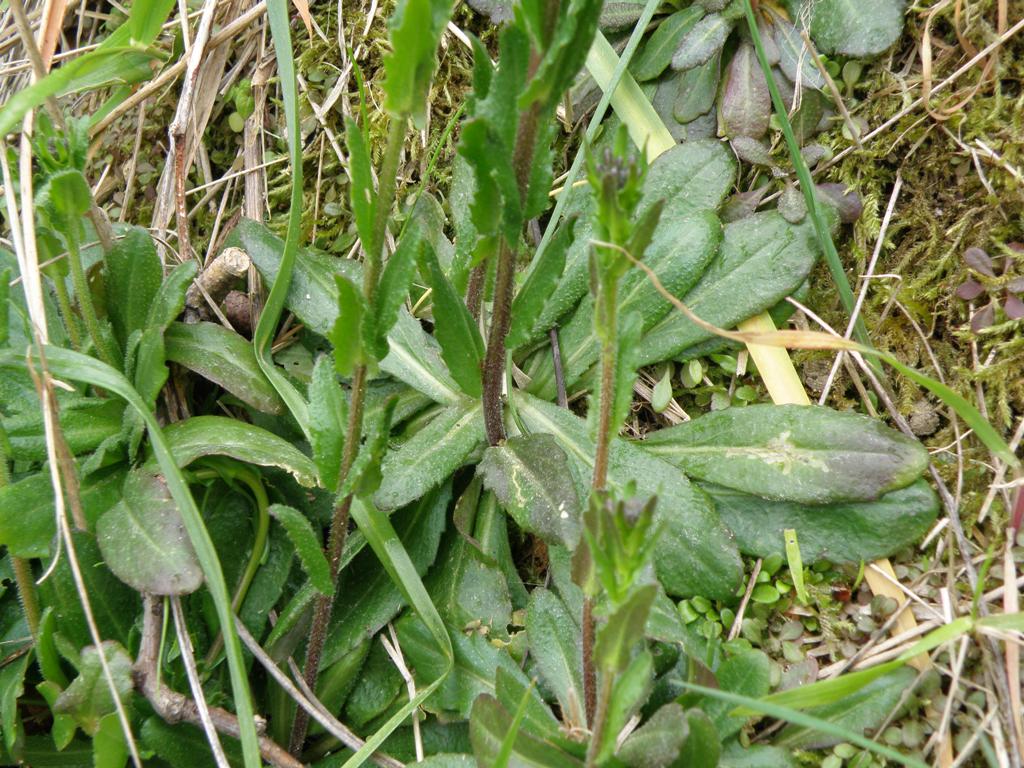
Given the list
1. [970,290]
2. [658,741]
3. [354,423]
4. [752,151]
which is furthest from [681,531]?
[752,151]

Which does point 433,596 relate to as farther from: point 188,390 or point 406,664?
point 188,390

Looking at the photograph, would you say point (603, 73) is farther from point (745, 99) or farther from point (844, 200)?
point (844, 200)

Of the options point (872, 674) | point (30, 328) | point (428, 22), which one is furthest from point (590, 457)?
point (30, 328)

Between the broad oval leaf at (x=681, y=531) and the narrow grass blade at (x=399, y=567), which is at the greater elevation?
the narrow grass blade at (x=399, y=567)

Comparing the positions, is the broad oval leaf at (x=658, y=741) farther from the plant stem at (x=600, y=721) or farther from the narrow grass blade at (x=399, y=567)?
the narrow grass blade at (x=399, y=567)

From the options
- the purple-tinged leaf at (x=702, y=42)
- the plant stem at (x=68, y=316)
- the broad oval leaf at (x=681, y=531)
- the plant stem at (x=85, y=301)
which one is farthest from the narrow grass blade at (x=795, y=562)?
the plant stem at (x=68, y=316)

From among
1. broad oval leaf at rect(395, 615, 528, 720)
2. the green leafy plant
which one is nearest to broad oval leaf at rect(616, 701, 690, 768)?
the green leafy plant

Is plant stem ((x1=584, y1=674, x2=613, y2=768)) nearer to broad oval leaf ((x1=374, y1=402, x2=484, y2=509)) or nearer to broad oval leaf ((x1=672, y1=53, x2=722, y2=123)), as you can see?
broad oval leaf ((x1=374, y1=402, x2=484, y2=509))

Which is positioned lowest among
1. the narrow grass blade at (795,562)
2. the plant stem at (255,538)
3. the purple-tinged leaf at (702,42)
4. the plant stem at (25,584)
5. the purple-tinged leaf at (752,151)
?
the narrow grass blade at (795,562)
